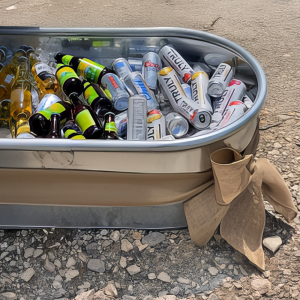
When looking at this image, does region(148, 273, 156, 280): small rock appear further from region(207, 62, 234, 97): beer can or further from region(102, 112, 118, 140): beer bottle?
region(207, 62, 234, 97): beer can

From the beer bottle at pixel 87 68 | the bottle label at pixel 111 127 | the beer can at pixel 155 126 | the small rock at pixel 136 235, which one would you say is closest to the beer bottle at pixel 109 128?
the bottle label at pixel 111 127

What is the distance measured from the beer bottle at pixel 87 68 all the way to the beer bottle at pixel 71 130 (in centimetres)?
24

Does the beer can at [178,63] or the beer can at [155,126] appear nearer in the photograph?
the beer can at [155,126]

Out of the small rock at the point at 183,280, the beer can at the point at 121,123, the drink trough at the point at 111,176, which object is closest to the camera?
the drink trough at the point at 111,176

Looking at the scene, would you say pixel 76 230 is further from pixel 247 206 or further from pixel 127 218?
pixel 247 206

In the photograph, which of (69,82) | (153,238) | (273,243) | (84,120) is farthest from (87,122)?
(273,243)

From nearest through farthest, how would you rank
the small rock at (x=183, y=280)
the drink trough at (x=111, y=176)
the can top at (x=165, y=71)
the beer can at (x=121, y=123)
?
the drink trough at (x=111, y=176)
the small rock at (x=183, y=280)
the beer can at (x=121, y=123)
the can top at (x=165, y=71)

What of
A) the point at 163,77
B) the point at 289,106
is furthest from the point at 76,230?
the point at 289,106

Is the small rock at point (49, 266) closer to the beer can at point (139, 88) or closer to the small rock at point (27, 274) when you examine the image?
the small rock at point (27, 274)

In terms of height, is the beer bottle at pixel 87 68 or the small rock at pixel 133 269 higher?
the beer bottle at pixel 87 68

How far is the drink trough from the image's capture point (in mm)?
824

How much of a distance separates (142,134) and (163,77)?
30cm

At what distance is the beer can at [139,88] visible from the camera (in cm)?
111

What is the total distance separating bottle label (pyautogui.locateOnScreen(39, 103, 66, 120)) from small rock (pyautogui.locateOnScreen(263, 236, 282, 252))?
0.79 meters
